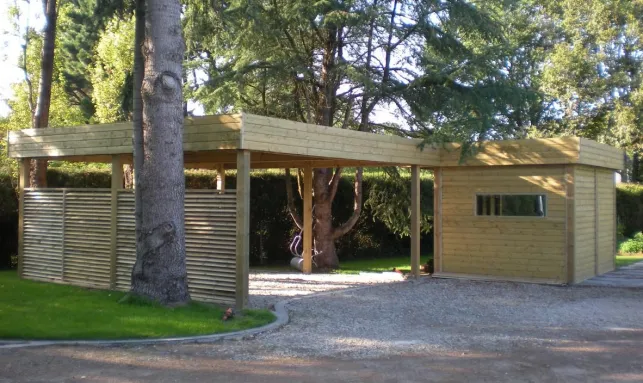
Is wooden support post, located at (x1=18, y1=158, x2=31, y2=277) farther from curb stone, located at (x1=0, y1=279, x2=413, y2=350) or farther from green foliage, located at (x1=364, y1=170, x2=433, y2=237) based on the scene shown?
green foliage, located at (x1=364, y1=170, x2=433, y2=237)

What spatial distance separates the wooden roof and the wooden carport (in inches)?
0.6

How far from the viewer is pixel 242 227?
34.2 feet

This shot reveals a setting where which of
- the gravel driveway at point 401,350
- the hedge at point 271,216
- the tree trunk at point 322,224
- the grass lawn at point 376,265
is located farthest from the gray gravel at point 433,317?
the hedge at point 271,216

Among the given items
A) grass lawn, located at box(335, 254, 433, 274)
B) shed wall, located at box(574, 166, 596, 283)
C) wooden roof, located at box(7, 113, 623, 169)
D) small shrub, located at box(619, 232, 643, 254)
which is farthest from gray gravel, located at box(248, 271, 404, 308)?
small shrub, located at box(619, 232, 643, 254)

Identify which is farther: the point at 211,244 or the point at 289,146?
the point at 289,146

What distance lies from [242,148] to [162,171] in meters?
1.24

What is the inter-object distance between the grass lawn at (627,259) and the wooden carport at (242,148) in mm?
7848

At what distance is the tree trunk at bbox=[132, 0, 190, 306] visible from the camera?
10125 mm

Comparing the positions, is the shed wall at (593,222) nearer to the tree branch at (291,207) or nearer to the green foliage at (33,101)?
the tree branch at (291,207)

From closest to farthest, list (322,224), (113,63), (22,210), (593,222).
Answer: (22,210) → (593,222) → (322,224) → (113,63)

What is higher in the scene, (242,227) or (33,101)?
(33,101)

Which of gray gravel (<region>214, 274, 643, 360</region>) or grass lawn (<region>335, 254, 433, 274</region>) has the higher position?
grass lawn (<region>335, 254, 433, 274</region>)

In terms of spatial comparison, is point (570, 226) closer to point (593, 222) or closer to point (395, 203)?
point (593, 222)

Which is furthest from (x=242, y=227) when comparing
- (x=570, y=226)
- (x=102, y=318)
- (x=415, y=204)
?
(x=570, y=226)
